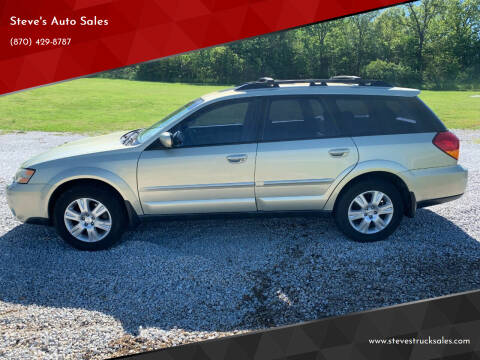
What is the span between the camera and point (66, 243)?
5.07 meters

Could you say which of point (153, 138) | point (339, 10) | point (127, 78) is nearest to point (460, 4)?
point (127, 78)

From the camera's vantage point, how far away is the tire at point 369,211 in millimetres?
4801

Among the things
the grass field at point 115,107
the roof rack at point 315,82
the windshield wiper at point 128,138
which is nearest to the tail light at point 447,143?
the roof rack at point 315,82

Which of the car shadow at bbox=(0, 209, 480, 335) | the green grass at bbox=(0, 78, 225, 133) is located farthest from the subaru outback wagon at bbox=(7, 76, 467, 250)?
the green grass at bbox=(0, 78, 225, 133)

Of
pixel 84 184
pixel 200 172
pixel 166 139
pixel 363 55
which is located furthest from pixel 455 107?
pixel 84 184

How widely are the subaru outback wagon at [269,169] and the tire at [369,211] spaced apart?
11mm

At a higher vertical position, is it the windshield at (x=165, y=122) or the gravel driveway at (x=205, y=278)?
the windshield at (x=165, y=122)

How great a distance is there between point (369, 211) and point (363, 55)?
14735 millimetres

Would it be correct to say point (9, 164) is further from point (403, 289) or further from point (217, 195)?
point (403, 289)

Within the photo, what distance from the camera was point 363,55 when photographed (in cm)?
1805

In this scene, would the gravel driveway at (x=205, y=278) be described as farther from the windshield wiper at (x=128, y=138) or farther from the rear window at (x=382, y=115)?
the rear window at (x=382, y=115)

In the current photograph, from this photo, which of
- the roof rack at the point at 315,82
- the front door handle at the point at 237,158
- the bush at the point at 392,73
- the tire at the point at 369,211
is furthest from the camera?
the bush at the point at 392,73

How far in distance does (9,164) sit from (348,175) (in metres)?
7.94

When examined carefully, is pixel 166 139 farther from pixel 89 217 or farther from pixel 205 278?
pixel 205 278
